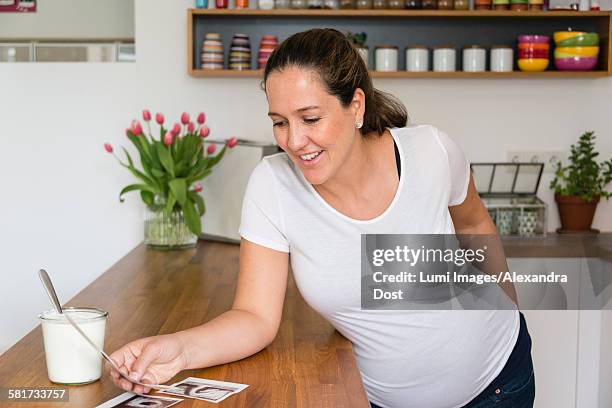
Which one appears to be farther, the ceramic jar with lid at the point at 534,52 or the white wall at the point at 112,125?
the white wall at the point at 112,125

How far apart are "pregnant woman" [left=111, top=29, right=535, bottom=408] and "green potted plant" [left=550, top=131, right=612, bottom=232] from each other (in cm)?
152

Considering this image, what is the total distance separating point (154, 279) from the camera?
220 centimetres

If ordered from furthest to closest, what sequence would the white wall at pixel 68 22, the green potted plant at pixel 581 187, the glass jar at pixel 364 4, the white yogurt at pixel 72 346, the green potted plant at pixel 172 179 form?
1. the white wall at pixel 68 22
2. the green potted plant at pixel 581 187
3. the glass jar at pixel 364 4
4. the green potted plant at pixel 172 179
5. the white yogurt at pixel 72 346

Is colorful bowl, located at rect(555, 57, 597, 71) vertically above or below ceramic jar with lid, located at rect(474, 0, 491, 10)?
below

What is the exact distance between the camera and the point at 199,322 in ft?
5.71

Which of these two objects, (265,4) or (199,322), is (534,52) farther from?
(199,322)

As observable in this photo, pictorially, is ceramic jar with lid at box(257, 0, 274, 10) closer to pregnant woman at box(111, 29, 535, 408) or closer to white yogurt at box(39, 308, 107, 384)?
pregnant woman at box(111, 29, 535, 408)

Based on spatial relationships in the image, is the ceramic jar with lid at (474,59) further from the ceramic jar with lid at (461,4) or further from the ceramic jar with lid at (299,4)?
the ceramic jar with lid at (299,4)

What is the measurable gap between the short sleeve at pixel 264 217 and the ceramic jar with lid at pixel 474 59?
5.20 feet

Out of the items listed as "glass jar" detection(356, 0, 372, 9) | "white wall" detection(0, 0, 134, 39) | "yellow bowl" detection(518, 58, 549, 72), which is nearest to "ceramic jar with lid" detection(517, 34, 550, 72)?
"yellow bowl" detection(518, 58, 549, 72)

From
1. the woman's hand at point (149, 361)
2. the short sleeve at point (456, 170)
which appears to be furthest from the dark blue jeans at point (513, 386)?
the woman's hand at point (149, 361)

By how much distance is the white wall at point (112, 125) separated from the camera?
9.96ft

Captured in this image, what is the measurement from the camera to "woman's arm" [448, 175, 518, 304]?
1689 mm

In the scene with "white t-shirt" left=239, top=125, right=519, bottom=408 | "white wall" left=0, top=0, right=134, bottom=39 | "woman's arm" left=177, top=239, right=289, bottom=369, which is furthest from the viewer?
"white wall" left=0, top=0, right=134, bottom=39
